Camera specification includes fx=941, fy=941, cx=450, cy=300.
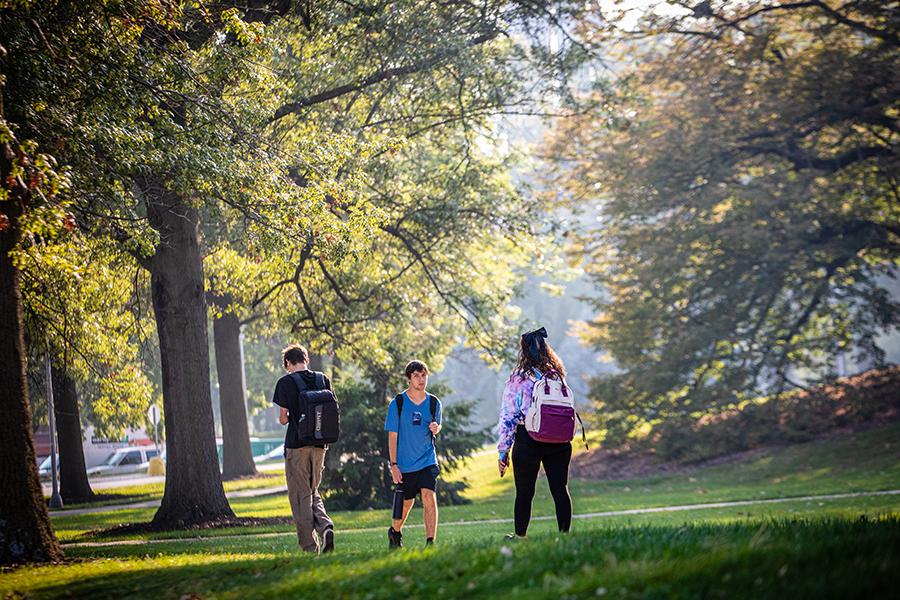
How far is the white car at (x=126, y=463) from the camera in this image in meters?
51.0

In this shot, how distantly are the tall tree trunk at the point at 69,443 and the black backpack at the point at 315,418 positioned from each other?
18.9 metres

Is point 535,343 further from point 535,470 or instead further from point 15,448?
point 15,448

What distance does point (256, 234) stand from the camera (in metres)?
15.4

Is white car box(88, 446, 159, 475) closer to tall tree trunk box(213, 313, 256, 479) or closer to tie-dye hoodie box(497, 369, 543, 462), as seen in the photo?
tall tree trunk box(213, 313, 256, 479)

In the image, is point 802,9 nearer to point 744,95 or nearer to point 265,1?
point 744,95

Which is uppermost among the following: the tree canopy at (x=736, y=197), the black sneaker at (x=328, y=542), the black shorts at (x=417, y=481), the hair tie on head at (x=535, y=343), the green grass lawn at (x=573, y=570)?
the tree canopy at (x=736, y=197)

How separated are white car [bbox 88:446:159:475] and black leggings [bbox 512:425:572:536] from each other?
4612 cm

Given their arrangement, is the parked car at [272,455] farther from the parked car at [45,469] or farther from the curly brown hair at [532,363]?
the curly brown hair at [532,363]

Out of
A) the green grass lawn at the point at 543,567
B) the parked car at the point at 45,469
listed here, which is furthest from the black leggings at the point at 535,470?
the parked car at the point at 45,469

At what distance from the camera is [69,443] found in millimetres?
28109

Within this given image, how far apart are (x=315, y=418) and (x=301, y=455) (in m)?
0.50

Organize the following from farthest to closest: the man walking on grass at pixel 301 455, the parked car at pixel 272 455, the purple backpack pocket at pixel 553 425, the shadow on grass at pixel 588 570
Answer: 1. the parked car at pixel 272 455
2. the man walking on grass at pixel 301 455
3. the purple backpack pocket at pixel 553 425
4. the shadow on grass at pixel 588 570

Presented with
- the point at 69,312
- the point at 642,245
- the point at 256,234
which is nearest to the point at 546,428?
the point at 256,234

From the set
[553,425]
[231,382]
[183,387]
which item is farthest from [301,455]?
[231,382]
